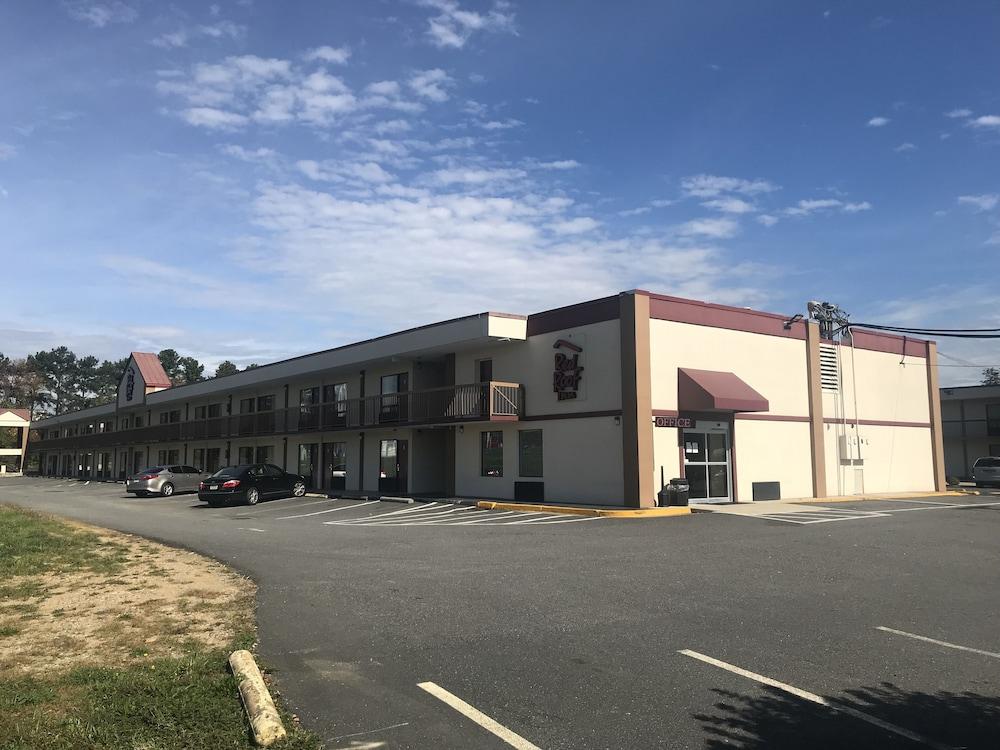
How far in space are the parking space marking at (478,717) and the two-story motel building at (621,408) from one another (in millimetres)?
16074

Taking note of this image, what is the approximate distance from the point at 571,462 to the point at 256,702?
18.9m

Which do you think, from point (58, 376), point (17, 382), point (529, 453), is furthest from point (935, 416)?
point (58, 376)

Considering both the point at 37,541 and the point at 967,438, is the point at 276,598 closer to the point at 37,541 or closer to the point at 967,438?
the point at 37,541

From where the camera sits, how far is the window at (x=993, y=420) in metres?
44.0

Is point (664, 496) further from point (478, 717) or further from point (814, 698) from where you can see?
point (478, 717)

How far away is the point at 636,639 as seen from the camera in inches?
273

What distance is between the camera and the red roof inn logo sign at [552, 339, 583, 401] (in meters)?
23.3

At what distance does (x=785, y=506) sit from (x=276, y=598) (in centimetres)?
1698

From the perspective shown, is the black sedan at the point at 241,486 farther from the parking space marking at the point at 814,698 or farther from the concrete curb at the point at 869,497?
the parking space marking at the point at 814,698

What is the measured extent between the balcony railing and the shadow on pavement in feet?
63.7

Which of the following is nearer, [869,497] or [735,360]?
[735,360]

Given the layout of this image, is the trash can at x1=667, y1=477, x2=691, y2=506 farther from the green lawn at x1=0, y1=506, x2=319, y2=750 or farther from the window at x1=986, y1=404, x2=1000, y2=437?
the window at x1=986, y1=404, x2=1000, y2=437

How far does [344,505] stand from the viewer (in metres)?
25.4

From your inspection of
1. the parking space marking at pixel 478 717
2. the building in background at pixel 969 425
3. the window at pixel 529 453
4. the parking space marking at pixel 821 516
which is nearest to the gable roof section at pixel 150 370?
the window at pixel 529 453
